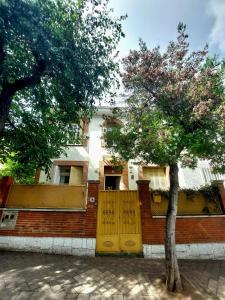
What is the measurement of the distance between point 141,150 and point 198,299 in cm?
393

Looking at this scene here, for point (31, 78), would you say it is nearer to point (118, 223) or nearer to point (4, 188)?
point (4, 188)

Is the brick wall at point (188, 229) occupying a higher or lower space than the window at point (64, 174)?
lower

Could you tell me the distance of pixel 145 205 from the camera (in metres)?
7.81

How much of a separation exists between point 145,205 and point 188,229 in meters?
1.89

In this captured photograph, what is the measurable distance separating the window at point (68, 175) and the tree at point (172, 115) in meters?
5.13

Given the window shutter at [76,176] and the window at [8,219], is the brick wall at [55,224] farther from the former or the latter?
the window shutter at [76,176]

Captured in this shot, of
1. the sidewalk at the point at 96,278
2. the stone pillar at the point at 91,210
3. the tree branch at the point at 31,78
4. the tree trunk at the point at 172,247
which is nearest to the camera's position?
the sidewalk at the point at 96,278

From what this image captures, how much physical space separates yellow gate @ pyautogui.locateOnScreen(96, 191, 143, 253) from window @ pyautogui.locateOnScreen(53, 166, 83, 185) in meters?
3.44

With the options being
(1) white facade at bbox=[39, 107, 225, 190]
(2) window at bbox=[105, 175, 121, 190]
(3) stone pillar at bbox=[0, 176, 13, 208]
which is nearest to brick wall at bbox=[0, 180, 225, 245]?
(3) stone pillar at bbox=[0, 176, 13, 208]

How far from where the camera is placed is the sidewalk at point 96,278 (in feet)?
14.4

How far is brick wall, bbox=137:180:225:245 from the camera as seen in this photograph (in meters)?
7.27

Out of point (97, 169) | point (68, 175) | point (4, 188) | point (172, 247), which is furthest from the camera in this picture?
point (68, 175)

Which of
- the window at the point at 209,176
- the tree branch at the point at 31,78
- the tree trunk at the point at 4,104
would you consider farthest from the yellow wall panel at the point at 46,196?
the window at the point at 209,176

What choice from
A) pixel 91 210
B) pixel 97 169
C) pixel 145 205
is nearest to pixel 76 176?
pixel 97 169
